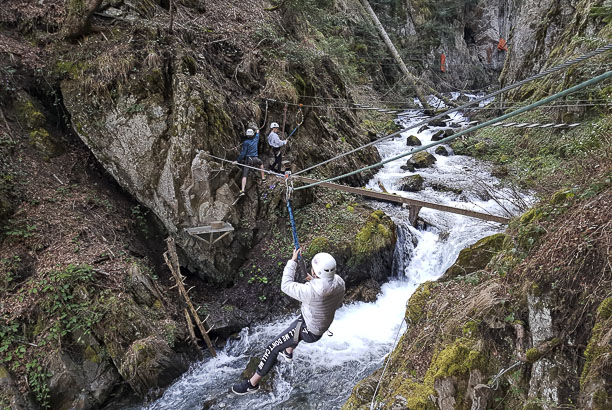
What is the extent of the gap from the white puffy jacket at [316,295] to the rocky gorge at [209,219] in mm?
1003

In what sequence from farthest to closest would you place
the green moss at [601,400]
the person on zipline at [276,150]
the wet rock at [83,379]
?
1. the person on zipline at [276,150]
2. the wet rock at [83,379]
3. the green moss at [601,400]

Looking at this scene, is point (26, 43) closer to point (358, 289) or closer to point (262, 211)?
point (262, 211)

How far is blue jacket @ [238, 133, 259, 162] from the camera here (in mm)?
7914

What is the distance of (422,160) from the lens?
12.7 meters

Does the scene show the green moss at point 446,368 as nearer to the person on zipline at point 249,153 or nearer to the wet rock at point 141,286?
the wet rock at point 141,286

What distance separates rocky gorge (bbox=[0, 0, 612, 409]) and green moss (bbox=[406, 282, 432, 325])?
2 cm

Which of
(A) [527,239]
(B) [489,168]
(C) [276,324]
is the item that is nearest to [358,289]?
(C) [276,324]

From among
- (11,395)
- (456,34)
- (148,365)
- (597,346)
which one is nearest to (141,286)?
(148,365)

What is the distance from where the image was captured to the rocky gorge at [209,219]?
116 inches

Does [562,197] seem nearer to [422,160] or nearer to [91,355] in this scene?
[91,355]

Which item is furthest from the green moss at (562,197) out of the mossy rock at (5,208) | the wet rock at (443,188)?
the mossy rock at (5,208)

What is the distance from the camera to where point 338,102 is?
12.5 m

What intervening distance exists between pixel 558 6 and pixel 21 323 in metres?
18.4

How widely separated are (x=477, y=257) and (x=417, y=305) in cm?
113
